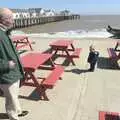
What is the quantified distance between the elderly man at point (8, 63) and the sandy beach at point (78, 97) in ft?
3.80

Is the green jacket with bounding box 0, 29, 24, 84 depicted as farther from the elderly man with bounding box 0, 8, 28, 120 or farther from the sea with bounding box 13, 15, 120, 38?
the sea with bounding box 13, 15, 120, 38

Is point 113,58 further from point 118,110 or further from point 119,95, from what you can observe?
point 118,110

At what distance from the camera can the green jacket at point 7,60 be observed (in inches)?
159

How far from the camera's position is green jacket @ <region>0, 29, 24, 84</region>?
404 cm

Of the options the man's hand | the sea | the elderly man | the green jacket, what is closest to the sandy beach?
the elderly man

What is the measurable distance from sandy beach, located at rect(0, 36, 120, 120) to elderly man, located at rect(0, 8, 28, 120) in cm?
116

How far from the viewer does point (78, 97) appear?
6699mm

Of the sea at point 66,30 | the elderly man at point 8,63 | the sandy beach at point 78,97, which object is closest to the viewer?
the elderly man at point 8,63

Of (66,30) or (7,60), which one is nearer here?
(7,60)

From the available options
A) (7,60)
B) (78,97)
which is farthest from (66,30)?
(7,60)

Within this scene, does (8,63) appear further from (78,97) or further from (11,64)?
(78,97)

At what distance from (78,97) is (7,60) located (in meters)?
2.91

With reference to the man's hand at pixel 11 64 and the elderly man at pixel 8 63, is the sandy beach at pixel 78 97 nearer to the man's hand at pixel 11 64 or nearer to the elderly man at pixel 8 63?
the elderly man at pixel 8 63

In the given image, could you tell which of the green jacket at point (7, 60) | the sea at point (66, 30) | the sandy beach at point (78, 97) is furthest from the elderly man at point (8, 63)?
the sea at point (66, 30)
